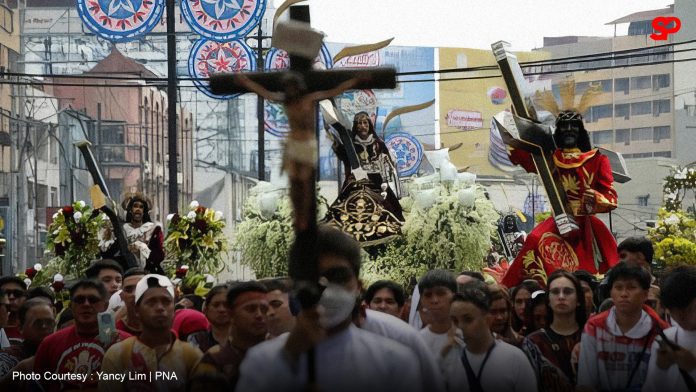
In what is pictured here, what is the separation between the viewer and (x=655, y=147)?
88.3 metres

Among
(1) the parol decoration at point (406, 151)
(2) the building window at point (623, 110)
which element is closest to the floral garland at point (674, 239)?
(1) the parol decoration at point (406, 151)

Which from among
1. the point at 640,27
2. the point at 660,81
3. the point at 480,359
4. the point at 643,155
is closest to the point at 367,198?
the point at 480,359

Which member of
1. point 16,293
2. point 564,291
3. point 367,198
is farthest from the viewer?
point 367,198

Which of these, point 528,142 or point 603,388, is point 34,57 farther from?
point 603,388

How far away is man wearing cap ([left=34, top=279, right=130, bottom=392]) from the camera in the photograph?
298 inches

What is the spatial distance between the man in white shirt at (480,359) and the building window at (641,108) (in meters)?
84.6

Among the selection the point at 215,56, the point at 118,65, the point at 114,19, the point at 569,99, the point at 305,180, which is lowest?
the point at 305,180

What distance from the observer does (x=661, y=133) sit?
88.1 meters

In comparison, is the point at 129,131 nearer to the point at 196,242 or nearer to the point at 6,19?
the point at 6,19

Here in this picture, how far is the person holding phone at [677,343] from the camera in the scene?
6.45 m

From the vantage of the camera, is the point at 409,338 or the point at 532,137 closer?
the point at 409,338

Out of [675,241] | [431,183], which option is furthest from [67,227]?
[675,241]

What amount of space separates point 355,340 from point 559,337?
125 inches

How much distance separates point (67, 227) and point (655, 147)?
76293 mm
